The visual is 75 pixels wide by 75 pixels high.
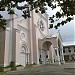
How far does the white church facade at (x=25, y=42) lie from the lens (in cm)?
2149

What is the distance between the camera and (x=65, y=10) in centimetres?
779

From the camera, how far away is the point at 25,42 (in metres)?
26.1

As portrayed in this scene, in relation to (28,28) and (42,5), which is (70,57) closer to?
(28,28)

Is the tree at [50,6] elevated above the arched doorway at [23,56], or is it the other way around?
the tree at [50,6]

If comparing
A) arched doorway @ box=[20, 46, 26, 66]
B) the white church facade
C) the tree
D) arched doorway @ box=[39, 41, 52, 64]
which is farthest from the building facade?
the tree

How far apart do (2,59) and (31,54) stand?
24.7 feet

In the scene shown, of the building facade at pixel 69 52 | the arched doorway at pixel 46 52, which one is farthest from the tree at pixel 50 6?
the building facade at pixel 69 52

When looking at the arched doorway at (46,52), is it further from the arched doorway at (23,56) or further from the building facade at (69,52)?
the building facade at (69,52)

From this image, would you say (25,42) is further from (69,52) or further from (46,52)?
(69,52)

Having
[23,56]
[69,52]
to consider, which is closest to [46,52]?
[23,56]

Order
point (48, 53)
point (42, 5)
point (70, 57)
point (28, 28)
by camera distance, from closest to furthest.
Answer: point (42, 5) → point (28, 28) → point (48, 53) → point (70, 57)

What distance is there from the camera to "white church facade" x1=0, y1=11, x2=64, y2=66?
21492 mm

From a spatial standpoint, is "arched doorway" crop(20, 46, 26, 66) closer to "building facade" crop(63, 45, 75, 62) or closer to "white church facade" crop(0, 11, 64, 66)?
"white church facade" crop(0, 11, 64, 66)

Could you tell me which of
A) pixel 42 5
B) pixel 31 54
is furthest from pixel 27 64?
pixel 42 5
